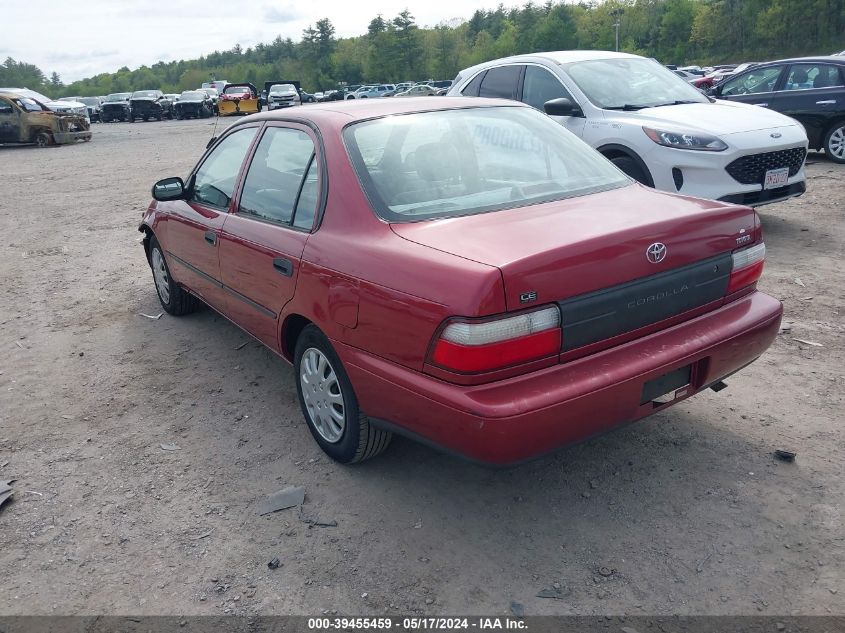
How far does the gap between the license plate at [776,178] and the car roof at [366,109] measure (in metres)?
3.57

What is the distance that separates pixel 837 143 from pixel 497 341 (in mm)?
10520

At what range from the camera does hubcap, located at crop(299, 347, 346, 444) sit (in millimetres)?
3296

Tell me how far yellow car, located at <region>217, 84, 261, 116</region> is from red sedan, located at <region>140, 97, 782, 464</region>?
23.9 meters

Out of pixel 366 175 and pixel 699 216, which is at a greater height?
pixel 366 175

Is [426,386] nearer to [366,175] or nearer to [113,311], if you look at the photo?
[366,175]

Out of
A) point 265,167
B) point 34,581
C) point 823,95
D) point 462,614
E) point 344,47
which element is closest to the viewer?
point 462,614

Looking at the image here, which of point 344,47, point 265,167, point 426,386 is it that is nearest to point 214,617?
point 426,386

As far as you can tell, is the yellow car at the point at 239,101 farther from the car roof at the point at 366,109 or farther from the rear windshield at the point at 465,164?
the rear windshield at the point at 465,164

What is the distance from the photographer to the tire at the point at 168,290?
18.4 feet

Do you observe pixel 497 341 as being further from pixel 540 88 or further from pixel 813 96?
pixel 813 96

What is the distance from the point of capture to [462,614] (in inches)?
97.3

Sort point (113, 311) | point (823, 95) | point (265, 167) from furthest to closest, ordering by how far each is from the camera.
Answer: point (823, 95) < point (113, 311) < point (265, 167)

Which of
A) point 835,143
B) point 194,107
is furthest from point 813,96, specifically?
point 194,107

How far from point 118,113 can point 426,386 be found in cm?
4701
